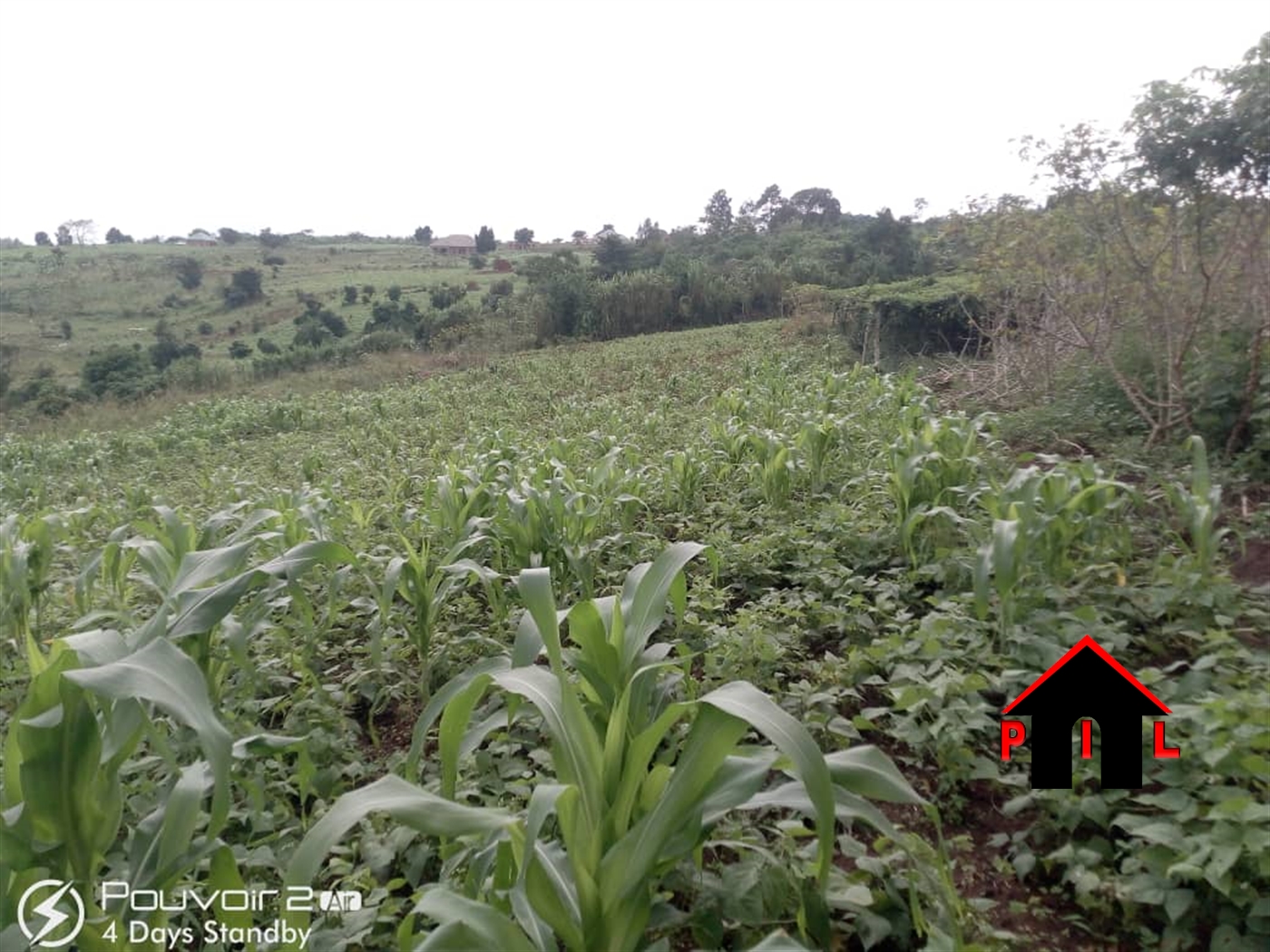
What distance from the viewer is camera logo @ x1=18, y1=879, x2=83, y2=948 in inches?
50.2

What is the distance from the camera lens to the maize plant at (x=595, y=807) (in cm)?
115

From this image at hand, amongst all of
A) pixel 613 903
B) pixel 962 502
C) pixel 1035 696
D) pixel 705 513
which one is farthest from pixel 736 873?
pixel 705 513

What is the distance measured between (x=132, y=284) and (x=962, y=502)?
42936mm

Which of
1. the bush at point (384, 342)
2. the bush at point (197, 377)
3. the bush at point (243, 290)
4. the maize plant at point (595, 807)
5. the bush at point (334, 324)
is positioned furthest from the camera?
the bush at point (243, 290)

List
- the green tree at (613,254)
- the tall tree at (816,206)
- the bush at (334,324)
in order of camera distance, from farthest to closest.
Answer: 1. the tall tree at (816,206)
2. the green tree at (613,254)
3. the bush at (334,324)

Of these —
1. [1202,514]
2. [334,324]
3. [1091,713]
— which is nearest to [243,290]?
[334,324]

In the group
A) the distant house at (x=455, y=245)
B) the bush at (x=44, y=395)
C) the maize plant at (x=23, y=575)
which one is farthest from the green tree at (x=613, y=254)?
the maize plant at (x=23, y=575)

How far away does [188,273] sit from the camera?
3794 cm

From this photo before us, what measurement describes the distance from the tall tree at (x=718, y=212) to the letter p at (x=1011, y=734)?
5214cm

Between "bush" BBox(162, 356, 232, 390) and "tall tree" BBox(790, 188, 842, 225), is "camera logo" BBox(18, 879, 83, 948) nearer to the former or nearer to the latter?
"bush" BBox(162, 356, 232, 390)

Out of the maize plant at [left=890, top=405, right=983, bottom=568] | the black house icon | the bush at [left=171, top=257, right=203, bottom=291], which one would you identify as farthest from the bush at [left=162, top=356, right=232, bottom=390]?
the black house icon

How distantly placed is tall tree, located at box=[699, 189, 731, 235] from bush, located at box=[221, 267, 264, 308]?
29452 millimetres

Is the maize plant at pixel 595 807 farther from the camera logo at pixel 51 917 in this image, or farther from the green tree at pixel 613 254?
the green tree at pixel 613 254

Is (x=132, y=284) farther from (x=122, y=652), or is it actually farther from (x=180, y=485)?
(x=122, y=652)
